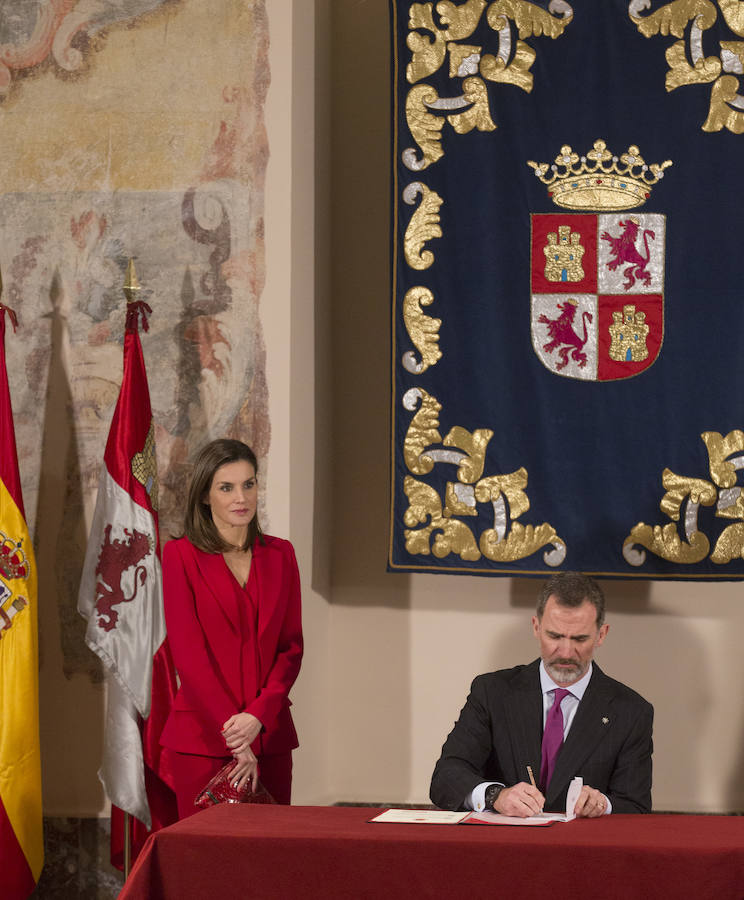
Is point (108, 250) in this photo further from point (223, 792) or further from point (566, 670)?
point (566, 670)

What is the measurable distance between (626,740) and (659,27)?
3.19 metres

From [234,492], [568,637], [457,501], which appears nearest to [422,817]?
[568,637]

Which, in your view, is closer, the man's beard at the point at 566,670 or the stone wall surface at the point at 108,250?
the man's beard at the point at 566,670

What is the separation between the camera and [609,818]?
2.92m

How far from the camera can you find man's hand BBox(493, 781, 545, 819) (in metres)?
2.88

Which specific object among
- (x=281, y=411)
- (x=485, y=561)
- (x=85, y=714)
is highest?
(x=281, y=411)

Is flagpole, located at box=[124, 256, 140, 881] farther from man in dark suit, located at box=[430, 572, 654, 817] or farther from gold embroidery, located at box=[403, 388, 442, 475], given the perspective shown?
man in dark suit, located at box=[430, 572, 654, 817]

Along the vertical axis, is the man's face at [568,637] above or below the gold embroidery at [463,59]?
below

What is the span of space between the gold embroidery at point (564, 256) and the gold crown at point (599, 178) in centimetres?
13

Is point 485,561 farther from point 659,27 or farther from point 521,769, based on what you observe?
point 659,27

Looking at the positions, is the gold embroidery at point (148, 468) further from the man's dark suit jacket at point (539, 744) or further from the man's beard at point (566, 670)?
the man's beard at point (566, 670)

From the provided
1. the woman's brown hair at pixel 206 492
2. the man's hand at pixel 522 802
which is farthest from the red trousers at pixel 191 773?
the man's hand at pixel 522 802

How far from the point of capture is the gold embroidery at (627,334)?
5.00 metres

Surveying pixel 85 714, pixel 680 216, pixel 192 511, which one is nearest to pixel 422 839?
pixel 192 511
